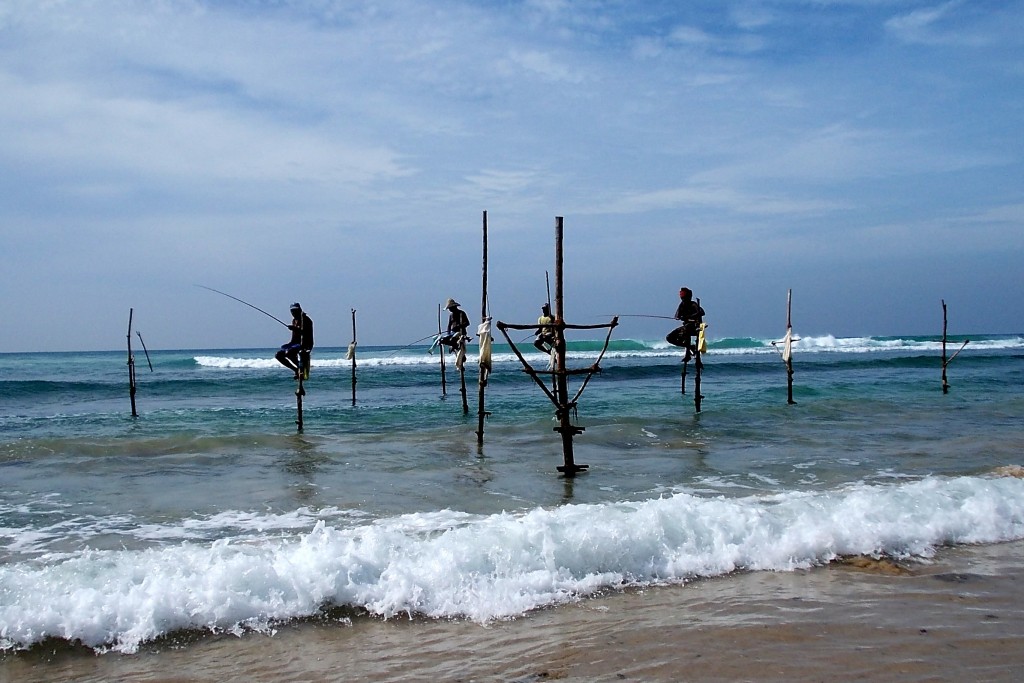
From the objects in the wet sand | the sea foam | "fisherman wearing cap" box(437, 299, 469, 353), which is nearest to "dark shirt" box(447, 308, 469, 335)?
"fisherman wearing cap" box(437, 299, 469, 353)

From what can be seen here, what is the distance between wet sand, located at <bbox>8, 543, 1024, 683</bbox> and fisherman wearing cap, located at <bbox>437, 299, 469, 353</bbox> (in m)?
10.9

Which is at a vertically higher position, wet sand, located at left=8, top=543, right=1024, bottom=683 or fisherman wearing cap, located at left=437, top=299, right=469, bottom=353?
fisherman wearing cap, located at left=437, top=299, right=469, bottom=353

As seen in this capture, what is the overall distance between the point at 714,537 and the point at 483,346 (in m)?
6.43

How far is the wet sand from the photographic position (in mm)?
4500

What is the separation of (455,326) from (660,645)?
482 inches

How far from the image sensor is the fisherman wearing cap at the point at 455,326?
1655 cm

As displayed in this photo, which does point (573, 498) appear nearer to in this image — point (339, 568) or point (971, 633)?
point (339, 568)

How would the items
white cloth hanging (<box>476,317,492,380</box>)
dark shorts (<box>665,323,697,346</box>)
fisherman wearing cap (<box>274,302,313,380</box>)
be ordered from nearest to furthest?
1. white cloth hanging (<box>476,317,492,380</box>)
2. fisherman wearing cap (<box>274,302,313,380</box>)
3. dark shorts (<box>665,323,697,346</box>)

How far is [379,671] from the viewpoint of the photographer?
4660 millimetres

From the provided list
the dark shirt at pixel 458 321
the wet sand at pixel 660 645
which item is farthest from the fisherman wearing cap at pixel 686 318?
the wet sand at pixel 660 645

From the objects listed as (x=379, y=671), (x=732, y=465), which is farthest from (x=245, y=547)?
(x=732, y=465)

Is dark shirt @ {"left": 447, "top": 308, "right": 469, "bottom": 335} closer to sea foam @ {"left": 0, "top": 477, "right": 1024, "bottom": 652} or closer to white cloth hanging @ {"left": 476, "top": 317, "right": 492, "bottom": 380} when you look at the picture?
white cloth hanging @ {"left": 476, "top": 317, "right": 492, "bottom": 380}

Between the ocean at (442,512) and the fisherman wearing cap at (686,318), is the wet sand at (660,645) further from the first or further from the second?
the fisherman wearing cap at (686,318)

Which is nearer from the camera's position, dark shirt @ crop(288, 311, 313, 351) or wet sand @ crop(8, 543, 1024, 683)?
wet sand @ crop(8, 543, 1024, 683)
